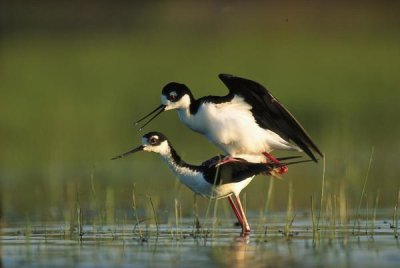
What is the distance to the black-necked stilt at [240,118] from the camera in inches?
503

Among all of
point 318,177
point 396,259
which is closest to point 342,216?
point 396,259

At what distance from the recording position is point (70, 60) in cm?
3194

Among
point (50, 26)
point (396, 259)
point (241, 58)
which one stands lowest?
point (396, 259)

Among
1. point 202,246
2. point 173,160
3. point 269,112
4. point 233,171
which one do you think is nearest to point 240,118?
point 269,112

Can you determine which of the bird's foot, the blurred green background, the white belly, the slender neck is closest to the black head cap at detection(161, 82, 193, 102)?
the white belly

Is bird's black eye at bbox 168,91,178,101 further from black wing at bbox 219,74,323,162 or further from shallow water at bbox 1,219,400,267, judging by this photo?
shallow water at bbox 1,219,400,267

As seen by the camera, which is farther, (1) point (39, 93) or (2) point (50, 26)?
(2) point (50, 26)

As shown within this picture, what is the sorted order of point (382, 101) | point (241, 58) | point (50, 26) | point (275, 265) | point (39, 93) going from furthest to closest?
point (50, 26)
point (241, 58)
point (39, 93)
point (382, 101)
point (275, 265)

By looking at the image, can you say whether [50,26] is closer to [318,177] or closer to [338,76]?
[338,76]

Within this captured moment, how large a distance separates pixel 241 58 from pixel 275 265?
21443mm

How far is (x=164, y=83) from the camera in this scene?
27578 mm

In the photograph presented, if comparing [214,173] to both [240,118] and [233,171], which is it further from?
[240,118]

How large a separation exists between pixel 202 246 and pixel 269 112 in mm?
2327

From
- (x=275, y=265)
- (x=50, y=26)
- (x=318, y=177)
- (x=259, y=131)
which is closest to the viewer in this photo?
(x=275, y=265)
